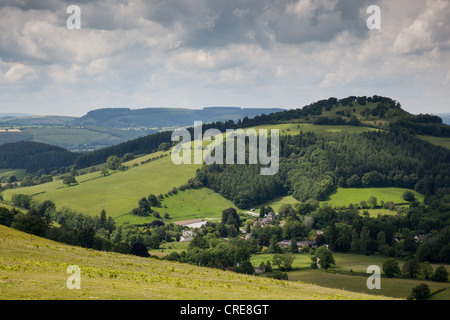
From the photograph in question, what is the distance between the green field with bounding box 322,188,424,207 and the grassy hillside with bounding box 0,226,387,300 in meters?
127

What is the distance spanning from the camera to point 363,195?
572 feet

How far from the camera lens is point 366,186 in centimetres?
18612

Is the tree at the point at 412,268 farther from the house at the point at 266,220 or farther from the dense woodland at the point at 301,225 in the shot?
the house at the point at 266,220

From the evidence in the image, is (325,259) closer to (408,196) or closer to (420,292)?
(420,292)

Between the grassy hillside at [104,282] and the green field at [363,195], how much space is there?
127m

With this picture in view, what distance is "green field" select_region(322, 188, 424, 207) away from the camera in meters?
169

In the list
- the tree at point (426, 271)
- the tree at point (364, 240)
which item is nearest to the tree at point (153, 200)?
the tree at point (364, 240)

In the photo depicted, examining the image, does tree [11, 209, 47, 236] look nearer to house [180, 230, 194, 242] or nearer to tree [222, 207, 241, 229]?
house [180, 230, 194, 242]

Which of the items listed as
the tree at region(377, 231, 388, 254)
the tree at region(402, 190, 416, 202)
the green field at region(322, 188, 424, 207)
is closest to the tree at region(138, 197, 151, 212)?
the green field at region(322, 188, 424, 207)

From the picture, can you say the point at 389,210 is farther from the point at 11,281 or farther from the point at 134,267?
the point at 11,281

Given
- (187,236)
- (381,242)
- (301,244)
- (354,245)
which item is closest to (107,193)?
(187,236)

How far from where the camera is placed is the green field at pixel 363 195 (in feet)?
554

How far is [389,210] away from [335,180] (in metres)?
36.9
